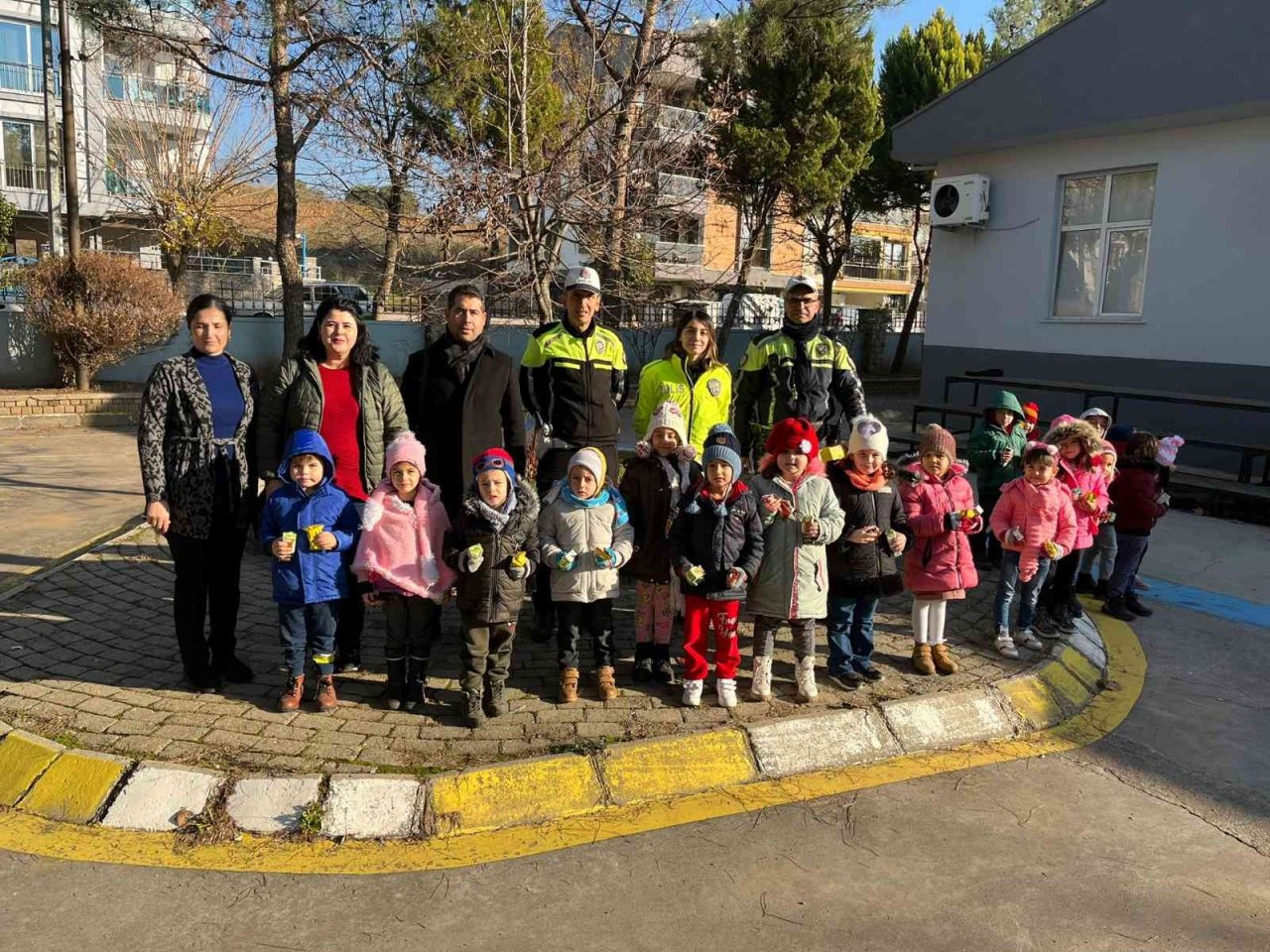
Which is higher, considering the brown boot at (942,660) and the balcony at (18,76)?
the balcony at (18,76)

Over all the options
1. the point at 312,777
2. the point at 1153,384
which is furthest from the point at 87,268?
the point at 1153,384

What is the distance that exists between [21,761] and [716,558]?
3.08 m

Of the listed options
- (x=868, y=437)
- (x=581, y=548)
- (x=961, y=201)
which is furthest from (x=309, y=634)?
(x=961, y=201)

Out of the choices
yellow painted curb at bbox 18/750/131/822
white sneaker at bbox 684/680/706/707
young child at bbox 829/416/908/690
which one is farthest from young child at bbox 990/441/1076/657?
yellow painted curb at bbox 18/750/131/822

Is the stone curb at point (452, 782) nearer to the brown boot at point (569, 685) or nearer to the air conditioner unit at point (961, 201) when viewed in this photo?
the brown boot at point (569, 685)

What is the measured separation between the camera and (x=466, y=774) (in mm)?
3691

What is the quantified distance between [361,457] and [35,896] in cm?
219

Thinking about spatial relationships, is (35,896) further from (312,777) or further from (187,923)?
(312,777)

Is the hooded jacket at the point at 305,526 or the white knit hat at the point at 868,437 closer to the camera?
the hooded jacket at the point at 305,526

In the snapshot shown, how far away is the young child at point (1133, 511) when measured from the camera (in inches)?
249

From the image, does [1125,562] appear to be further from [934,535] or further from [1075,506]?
[934,535]

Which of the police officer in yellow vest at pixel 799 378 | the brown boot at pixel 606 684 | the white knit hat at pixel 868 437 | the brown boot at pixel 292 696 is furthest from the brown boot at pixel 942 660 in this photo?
the brown boot at pixel 292 696

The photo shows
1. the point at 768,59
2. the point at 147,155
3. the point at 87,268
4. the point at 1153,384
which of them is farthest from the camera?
the point at 147,155

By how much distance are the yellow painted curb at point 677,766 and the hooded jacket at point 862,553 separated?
1.06m
